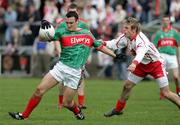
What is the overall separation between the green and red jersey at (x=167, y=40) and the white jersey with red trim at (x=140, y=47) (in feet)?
21.9

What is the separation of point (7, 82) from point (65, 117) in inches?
531

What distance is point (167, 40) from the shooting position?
2233 cm

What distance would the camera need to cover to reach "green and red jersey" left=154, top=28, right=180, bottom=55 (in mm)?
22266

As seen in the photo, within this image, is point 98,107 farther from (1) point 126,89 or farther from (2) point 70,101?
(2) point 70,101

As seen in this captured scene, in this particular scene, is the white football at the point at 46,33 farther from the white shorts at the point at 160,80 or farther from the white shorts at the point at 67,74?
the white shorts at the point at 160,80

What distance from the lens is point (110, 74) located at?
32.6 meters

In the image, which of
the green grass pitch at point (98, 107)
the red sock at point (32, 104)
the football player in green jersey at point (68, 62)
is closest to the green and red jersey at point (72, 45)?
the football player in green jersey at point (68, 62)

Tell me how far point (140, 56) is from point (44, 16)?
17.1 metres

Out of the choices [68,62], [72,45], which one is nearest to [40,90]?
[68,62]

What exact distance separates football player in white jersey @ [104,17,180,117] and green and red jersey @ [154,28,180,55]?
656 centimetres

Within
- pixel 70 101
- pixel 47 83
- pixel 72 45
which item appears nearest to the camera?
pixel 47 83

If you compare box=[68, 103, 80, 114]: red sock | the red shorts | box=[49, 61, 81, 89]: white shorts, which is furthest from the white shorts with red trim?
box=[49, 61, 81, 89]: white shorts

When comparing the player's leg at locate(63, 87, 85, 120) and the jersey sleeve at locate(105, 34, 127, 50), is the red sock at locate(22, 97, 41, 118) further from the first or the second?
the jersey sleeve at locate(105, 34, 127, 50)

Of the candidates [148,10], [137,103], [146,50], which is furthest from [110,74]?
[146,50]
